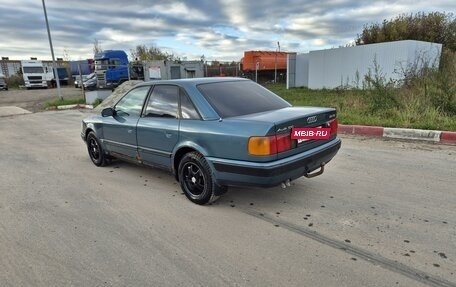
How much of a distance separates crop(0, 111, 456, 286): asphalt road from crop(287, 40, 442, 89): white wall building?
12132 millimetres

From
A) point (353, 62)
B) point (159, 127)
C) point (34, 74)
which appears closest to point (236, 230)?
point (159, 127)

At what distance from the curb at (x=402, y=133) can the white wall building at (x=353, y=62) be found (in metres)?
7.88

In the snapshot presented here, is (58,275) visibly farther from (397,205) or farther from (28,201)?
(397,205)

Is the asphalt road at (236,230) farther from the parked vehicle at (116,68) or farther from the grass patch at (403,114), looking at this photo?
the parked vehicle at (116,68)

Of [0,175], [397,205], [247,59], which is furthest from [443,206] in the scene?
[247,59]

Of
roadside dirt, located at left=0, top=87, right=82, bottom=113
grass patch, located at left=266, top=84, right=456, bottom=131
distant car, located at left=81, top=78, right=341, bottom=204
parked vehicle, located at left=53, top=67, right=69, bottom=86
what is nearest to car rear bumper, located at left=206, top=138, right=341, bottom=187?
distant car, located at left=81, top=78, right=341, bottom=204

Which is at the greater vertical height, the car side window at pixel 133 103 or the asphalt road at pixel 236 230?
the car side window at pixel 133 103

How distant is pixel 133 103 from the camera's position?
5203mm

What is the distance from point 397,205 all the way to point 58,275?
3.61 m

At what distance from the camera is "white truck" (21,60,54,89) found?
38.6 meters

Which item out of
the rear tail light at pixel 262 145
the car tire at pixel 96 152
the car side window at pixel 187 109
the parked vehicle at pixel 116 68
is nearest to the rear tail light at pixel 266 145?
the rear tail light at pixel 262 145

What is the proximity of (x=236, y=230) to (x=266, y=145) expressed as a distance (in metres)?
0.94

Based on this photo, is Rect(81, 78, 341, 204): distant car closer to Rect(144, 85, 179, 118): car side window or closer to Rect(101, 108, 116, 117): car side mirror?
Rect(144, 85, 179, 118): car side window

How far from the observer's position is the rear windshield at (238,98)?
4090 mm
